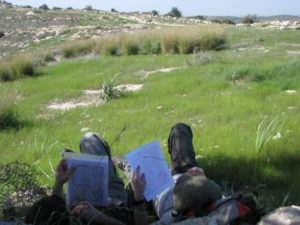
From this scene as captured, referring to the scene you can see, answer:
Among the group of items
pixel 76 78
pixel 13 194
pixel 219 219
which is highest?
pixel 219 219

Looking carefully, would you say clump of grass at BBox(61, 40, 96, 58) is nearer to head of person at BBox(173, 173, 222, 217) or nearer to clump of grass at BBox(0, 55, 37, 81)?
clump of grass at BBox(0, 55, 37, 81)

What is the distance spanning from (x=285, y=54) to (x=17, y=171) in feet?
32.1

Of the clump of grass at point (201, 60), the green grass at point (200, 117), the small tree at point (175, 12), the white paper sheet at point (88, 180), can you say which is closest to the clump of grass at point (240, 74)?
the green grass at point (200, 117)

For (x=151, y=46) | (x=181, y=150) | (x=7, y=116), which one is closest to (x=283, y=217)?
(x=181, y=150)

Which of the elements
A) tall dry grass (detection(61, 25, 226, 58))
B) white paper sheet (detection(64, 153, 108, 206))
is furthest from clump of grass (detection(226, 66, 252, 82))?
white paper sheet (detection(64, 153, 108, 206))

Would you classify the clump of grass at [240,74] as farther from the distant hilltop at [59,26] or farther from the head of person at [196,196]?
the distant hilltop at [59,26]

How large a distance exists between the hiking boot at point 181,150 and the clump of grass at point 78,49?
1398cm

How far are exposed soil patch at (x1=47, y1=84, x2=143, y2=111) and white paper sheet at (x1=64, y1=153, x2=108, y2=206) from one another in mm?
5482

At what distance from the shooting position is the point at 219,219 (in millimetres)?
3305

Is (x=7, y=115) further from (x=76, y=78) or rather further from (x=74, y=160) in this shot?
(x=74, y=160)

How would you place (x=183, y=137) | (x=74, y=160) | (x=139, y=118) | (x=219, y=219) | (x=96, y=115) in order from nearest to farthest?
(x=219, y=219) → (x=74, y=160) → (x=183, y=137) → (x=139, y=118) → (x=96, y=115)

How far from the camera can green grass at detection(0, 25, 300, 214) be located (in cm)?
528

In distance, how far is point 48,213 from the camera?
11.5 ft

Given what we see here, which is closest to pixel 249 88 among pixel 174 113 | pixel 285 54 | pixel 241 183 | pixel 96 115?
pixel 174 113
